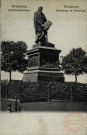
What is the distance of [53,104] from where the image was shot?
7.74 metres

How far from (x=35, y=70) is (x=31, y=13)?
134 centimetres

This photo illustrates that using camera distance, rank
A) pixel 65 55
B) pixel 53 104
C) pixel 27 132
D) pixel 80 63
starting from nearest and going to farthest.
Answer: pixel 27 132 → pixel 53 104 → pixel 65 55 → pixel 80 63

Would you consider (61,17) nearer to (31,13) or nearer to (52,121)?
(31,13)

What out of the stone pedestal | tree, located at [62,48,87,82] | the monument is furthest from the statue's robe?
tree, located at [62,48,87,82]

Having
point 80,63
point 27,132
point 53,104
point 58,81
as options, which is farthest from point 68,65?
point 27,132

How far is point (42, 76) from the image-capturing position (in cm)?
841

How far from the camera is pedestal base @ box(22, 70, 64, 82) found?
331 inches

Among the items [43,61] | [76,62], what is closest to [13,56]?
[43,61]

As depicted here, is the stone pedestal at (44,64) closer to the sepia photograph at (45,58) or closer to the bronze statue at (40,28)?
the sepia photograph at (45,58)

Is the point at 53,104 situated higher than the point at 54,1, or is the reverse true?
the point at 54,1

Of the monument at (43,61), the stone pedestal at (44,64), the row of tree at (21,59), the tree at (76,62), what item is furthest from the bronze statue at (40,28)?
the tree at (76,62)

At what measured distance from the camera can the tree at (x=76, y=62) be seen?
7.83 metres

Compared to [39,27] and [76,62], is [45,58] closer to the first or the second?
[39,27]

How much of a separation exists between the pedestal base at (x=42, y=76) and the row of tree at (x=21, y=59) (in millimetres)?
180
